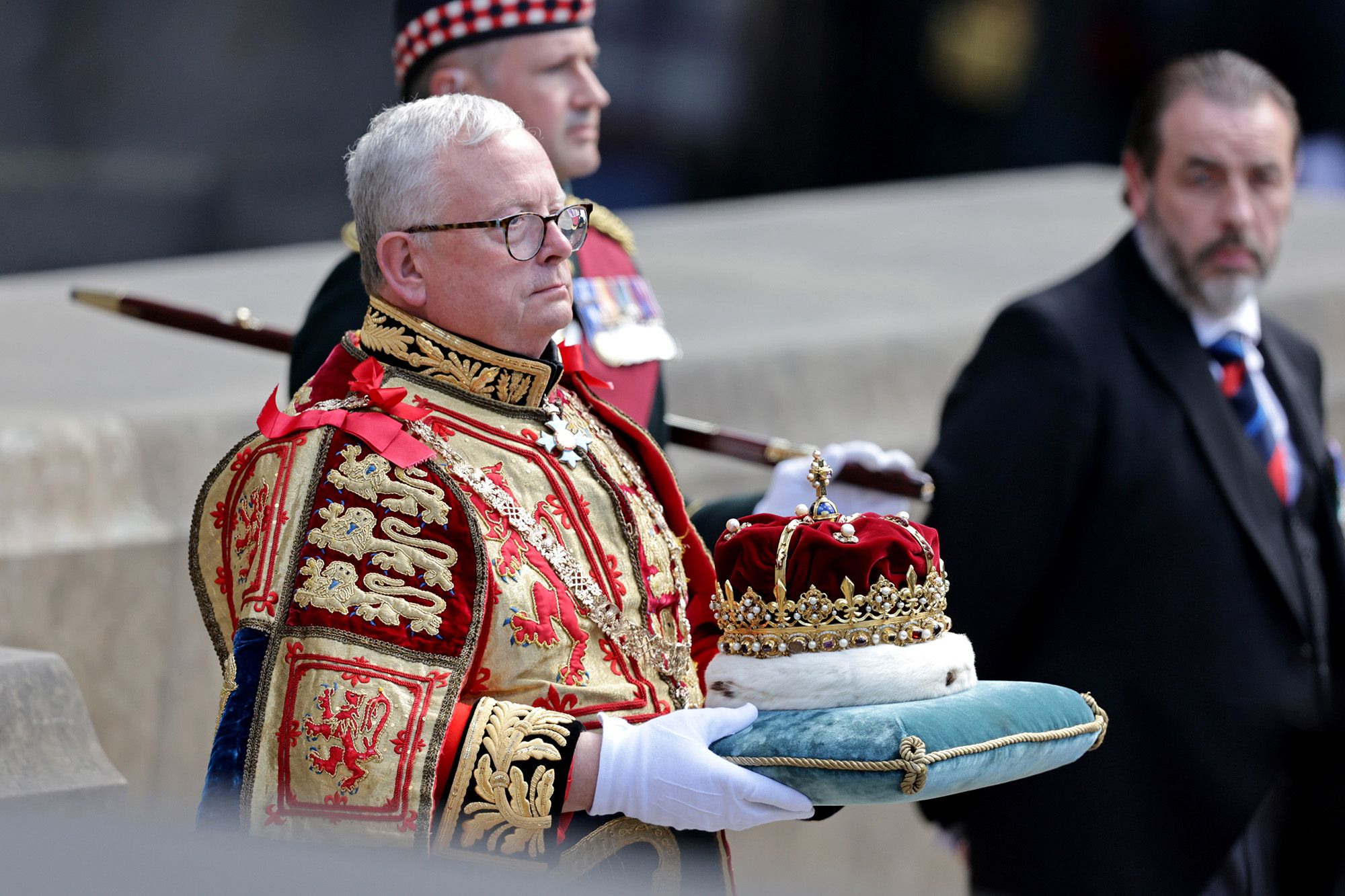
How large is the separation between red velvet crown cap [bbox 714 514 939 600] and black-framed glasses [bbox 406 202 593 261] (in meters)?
0.39

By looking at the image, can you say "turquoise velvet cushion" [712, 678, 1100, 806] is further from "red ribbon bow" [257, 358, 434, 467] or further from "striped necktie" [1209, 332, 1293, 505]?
"striped necktie" [1209, 332, 1293, 505]

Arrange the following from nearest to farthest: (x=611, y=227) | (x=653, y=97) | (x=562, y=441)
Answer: (x=562, y=441)
(x=611, y=227)
(x=653, y=97)

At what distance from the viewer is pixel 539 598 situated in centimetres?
219

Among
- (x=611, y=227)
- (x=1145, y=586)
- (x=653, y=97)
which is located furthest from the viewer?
(x=653, y=97)

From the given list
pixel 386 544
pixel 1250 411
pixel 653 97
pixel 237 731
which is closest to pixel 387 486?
pixel 386 544

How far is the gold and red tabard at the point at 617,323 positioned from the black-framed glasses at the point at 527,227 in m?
0.98

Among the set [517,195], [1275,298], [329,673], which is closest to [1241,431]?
[517,195]

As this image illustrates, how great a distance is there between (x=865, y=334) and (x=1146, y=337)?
2107mm

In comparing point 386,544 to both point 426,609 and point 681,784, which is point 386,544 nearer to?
point 426,609

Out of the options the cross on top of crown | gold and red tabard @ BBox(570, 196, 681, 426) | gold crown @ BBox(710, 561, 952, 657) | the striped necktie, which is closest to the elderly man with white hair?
gold crown @ BBox(710, 561, 952, 657)

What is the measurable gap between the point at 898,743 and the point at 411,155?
82 centimetres

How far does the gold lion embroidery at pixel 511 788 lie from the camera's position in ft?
6.85

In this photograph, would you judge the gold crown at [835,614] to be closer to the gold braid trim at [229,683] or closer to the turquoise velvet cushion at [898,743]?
the turquoise velvet cushion at [898,743]

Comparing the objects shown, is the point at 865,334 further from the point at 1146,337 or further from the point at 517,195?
the point at 517,195
